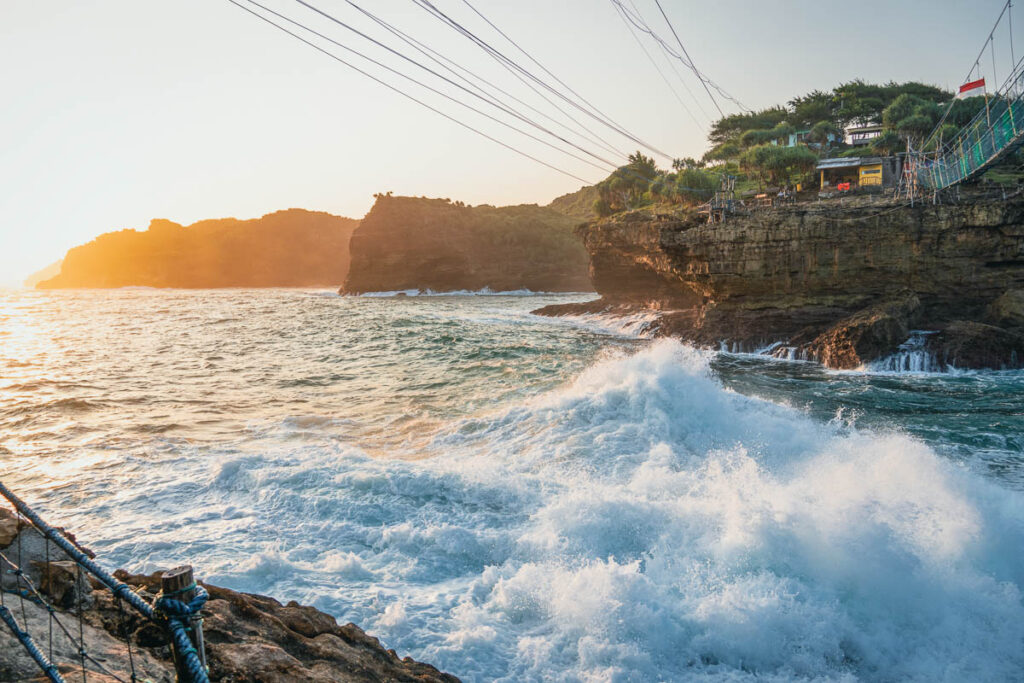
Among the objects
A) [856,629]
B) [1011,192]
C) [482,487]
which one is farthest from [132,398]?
[1011,192]

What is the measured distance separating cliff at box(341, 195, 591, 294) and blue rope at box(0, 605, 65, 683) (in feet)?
279

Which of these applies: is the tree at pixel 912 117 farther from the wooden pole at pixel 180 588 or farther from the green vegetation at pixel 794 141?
the wooden pole at pixel 180 588

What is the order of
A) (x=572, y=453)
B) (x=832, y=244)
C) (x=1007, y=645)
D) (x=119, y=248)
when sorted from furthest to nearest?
(x=119, y=248) < (x=832, y=244) < (x=572, y=453) < (x=1007, y=645)

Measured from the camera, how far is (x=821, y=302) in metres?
24.0

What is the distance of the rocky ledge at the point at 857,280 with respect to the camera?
19797 mm

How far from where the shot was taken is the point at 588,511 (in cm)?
701

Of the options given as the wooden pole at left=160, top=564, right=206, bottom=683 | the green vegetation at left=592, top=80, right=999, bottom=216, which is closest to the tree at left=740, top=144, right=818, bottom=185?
the green vegetation at left=592, top=80, right=999, bottom=216

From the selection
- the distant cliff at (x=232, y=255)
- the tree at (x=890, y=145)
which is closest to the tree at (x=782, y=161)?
the tree at (x=890, y=145)

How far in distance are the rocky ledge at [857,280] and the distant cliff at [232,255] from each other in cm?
15138

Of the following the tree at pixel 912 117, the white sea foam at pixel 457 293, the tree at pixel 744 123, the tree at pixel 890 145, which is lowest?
the white sea foam at pixel 457 293

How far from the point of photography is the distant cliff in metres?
157

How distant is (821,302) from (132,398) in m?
25.9

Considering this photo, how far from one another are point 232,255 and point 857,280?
170 meters

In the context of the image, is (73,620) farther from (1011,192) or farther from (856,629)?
(1011,192)
